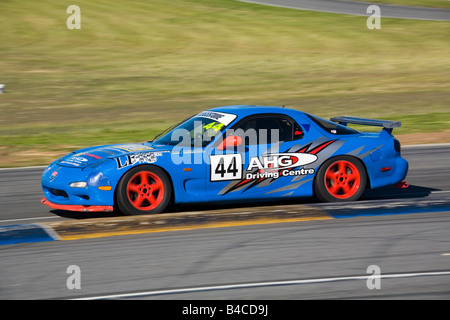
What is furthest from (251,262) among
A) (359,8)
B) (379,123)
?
(359,8)

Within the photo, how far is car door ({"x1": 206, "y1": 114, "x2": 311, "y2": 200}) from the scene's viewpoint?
9125 mm

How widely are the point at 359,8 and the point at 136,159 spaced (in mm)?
36517

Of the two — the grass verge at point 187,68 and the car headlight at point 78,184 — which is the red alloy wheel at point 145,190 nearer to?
the car headlight at point 78,184

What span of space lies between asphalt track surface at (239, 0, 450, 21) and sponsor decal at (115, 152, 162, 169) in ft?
113

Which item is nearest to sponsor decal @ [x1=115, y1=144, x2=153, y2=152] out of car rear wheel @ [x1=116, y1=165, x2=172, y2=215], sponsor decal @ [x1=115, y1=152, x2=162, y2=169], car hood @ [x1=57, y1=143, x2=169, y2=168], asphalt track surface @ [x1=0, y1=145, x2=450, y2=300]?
car hood @ [x1=57, y1=143, x2=169, y2=168]

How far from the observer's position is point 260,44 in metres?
34.2

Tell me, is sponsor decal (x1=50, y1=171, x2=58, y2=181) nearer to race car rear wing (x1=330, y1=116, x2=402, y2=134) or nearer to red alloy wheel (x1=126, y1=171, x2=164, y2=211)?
red alloy wheel (x1=126, y1=171, x2=164, y2=211)

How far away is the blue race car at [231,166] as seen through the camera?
8.84 meters

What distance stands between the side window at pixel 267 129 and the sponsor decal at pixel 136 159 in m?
1.12

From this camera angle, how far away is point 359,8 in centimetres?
4309

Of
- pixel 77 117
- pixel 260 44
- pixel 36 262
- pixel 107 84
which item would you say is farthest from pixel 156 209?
pixel 260 44

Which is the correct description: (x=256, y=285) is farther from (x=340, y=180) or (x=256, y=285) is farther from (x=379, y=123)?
(x=379, y=123)

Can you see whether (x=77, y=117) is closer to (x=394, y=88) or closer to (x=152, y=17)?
(x=394, y=88)

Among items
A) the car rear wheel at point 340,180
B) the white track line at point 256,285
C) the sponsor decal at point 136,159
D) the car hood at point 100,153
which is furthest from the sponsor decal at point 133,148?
the white track line at point 256,285
